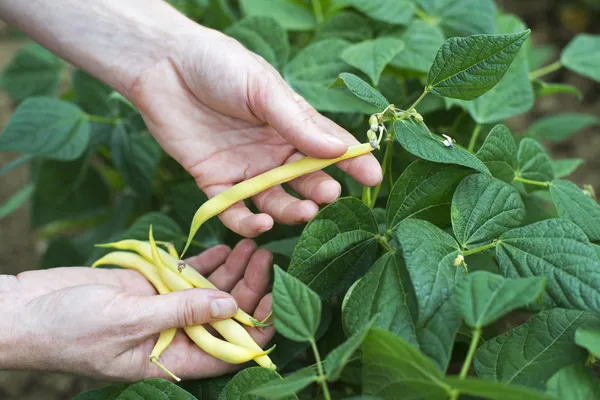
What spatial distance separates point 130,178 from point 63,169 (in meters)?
0.38

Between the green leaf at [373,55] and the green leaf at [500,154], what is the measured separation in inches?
11.5

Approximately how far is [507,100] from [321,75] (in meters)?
0.43

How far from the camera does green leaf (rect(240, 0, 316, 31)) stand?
1.64 meters

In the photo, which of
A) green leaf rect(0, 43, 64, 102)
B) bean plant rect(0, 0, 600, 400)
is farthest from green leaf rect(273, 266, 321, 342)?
green leaf rect(0, 43, 64, 102)

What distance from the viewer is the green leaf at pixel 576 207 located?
101 centimetres

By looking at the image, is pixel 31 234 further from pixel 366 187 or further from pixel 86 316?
pixel 366 187

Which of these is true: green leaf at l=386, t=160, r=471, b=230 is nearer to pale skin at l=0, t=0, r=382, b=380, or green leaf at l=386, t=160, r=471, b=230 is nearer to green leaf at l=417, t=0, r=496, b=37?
pale skin at l=0, t=0, r=382, b=380

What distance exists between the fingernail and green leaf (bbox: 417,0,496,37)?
94 centimetres

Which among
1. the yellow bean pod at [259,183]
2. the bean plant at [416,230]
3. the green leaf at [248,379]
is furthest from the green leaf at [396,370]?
the yellow bean pod at [259,183]

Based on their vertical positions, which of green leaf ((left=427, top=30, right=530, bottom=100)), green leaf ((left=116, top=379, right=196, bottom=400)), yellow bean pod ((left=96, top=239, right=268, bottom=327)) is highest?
green leaf ((left=427, top=30, right=530, bottom=100))

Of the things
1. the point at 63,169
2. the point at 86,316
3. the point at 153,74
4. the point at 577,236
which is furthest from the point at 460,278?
the point at 63,169

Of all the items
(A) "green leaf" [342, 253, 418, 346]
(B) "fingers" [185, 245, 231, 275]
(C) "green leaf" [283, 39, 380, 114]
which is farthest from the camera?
(C) "green leaf" [283, 39, 380, 114]

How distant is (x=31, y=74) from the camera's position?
76.5 inches

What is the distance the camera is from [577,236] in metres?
0.89
